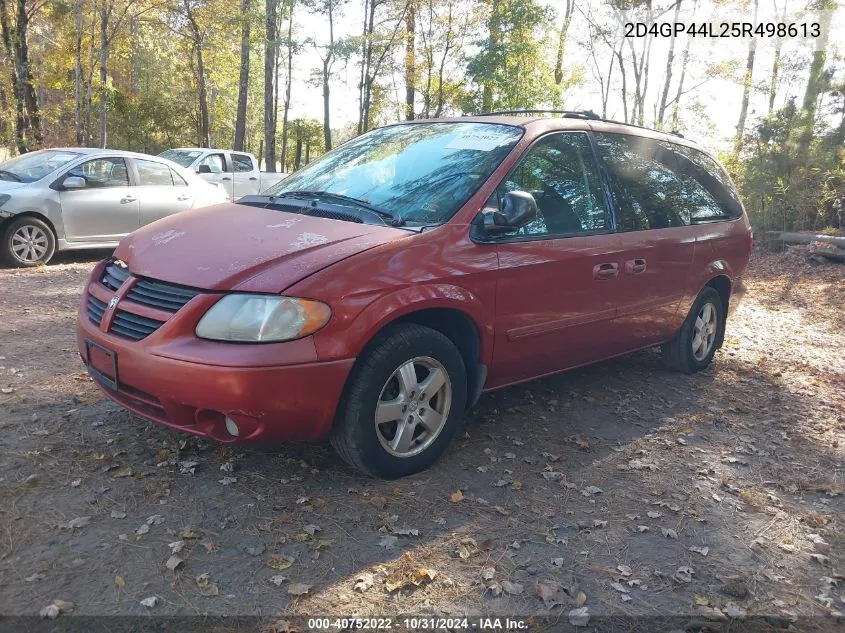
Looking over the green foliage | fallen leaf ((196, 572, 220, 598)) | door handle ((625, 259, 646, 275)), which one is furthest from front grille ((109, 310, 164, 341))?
the green foliage

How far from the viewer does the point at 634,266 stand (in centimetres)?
468

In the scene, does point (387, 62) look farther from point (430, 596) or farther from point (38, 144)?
point (430, 596)

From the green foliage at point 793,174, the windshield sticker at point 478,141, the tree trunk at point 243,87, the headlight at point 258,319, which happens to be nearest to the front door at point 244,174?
the tree trunk at point 243,87

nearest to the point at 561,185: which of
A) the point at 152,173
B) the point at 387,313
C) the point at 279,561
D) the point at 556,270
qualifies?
the point at 556,270

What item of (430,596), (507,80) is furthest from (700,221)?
(507,80)

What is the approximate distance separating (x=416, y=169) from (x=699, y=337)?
10.6 ft

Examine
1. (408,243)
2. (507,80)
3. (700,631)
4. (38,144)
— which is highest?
(507,80)

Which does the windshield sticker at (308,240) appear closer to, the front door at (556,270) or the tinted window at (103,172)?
the front door at (556,270)

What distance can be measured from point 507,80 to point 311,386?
22.8 meters

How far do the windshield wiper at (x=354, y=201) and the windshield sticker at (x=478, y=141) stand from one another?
0.73 meters

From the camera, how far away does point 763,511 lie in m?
3.65

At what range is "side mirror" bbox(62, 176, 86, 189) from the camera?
28.8 ft

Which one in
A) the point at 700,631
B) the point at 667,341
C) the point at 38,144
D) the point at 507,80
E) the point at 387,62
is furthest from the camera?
the point at 387,62

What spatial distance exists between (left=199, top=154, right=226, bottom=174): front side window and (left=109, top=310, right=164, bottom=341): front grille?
12.9m
